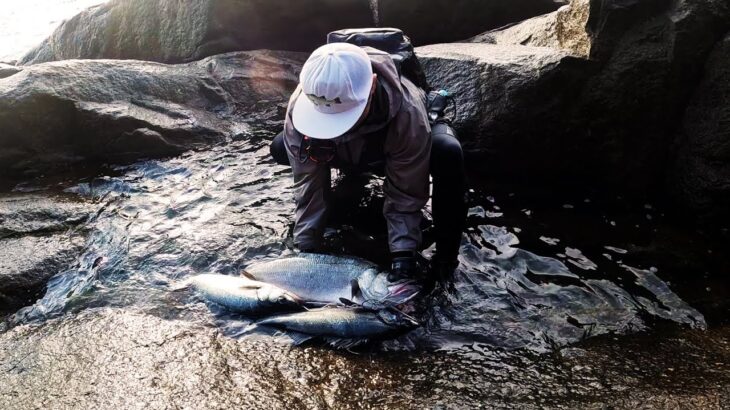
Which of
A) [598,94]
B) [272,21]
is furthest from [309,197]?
[272,21]

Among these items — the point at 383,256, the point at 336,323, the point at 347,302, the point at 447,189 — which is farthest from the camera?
the point at 383,256

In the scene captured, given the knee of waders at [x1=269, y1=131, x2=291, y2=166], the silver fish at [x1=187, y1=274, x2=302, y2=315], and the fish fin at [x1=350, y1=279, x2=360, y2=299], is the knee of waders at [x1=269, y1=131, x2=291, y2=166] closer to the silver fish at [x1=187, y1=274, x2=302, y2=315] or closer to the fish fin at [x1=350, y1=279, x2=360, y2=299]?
the silver fish at [x1=187, y1=274, x2=302, y2=315]

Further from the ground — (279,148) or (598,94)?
(598,94)

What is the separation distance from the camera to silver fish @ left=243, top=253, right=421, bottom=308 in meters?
3.63

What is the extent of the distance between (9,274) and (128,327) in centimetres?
127

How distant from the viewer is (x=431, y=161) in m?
3.96

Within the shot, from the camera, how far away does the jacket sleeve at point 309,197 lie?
4.03 meters

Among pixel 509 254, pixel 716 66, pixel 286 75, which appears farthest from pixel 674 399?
pixel 286 75

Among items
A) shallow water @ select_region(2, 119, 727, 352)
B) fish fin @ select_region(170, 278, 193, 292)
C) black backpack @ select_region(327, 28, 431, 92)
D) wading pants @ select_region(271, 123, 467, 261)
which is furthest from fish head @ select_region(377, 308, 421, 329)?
black backpack @ select_region(327, 28, 431, 92)

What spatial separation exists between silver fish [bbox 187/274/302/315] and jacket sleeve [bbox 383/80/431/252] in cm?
87

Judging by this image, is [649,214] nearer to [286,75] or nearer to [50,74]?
[286,75]

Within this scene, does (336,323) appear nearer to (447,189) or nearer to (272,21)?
(447,189)

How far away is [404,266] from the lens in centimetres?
387

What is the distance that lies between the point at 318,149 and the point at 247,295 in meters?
1.15
